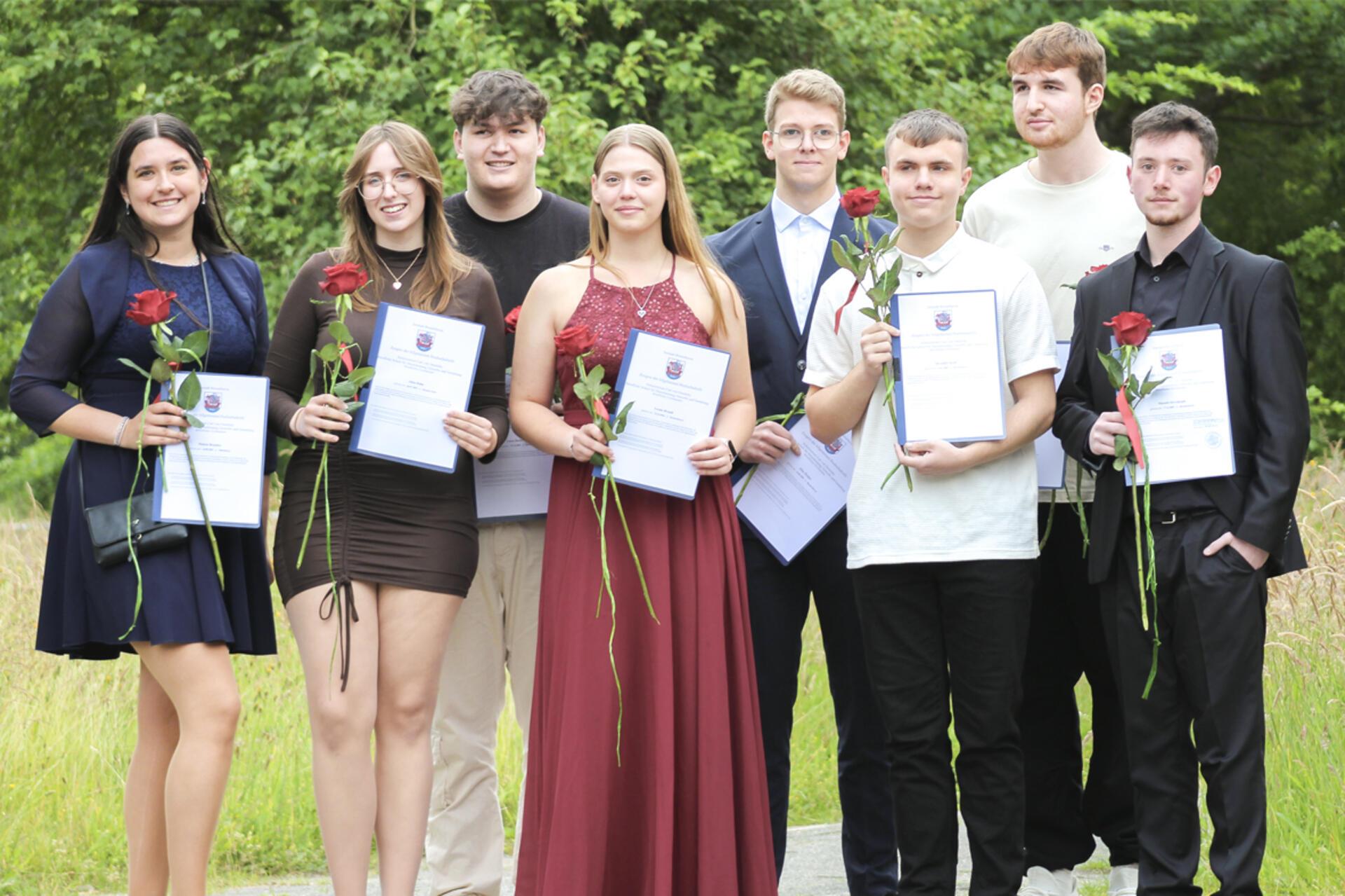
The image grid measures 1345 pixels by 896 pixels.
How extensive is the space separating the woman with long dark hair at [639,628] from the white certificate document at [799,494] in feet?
0.89

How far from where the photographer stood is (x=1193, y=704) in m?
4.39

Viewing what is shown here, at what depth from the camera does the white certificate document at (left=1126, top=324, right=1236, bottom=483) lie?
14.0 feet

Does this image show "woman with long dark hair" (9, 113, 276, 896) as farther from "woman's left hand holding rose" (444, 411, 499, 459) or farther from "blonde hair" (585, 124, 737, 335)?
"blonde hair" (585, 124, 737, 335)

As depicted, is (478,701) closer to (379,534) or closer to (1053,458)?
(379,534)

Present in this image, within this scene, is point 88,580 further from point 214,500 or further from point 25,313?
point 25,313

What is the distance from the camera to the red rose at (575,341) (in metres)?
4.46

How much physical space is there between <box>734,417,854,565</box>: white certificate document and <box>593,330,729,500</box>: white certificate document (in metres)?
0.50

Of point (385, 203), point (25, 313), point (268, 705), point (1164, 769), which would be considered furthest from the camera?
point (25, 313)

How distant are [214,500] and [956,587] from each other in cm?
213

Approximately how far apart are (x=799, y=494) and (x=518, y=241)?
4.25 feet

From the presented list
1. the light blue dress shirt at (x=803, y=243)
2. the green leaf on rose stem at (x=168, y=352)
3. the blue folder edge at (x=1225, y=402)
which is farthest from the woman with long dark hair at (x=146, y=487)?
the blue folder edge at (x=1225, y=402)

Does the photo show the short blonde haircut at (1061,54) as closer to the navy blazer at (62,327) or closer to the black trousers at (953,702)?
the black trousers at (953,702)

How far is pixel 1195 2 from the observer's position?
51.4ft

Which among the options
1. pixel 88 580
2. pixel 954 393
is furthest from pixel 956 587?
pixel 88 580
